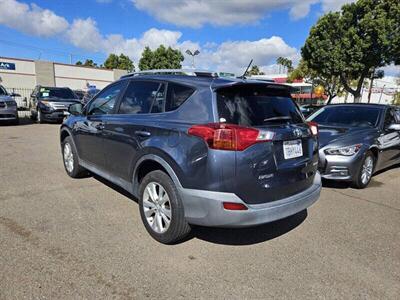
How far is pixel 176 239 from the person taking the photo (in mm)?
3398

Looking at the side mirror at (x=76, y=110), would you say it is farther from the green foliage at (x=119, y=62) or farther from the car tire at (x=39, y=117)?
the green foliage at (x=119, y=62)

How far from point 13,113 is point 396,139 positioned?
46.5 ft

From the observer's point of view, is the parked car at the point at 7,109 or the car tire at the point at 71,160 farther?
the parked car at the point at 7,109

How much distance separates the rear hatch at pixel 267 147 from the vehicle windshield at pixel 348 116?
3599 mm

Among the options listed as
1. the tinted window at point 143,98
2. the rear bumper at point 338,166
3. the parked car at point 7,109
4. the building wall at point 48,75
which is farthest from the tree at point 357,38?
the building wall at point 48,75

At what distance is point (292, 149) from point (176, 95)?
1344 mm

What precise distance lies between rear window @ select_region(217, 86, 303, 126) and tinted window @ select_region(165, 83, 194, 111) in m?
0.40

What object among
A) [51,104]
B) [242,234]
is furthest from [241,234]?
[51,104]

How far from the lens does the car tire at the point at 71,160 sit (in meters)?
5.58

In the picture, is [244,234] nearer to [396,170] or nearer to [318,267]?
[318,267]

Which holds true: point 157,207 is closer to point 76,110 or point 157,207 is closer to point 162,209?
point 162,209

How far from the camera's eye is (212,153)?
9.52ft

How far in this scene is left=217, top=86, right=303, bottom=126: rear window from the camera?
3041 mm

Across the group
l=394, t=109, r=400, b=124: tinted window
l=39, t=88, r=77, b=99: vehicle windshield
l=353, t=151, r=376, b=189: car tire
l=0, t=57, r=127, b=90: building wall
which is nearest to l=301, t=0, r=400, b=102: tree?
l=394, t=109, r=400, b=124: tinted window
